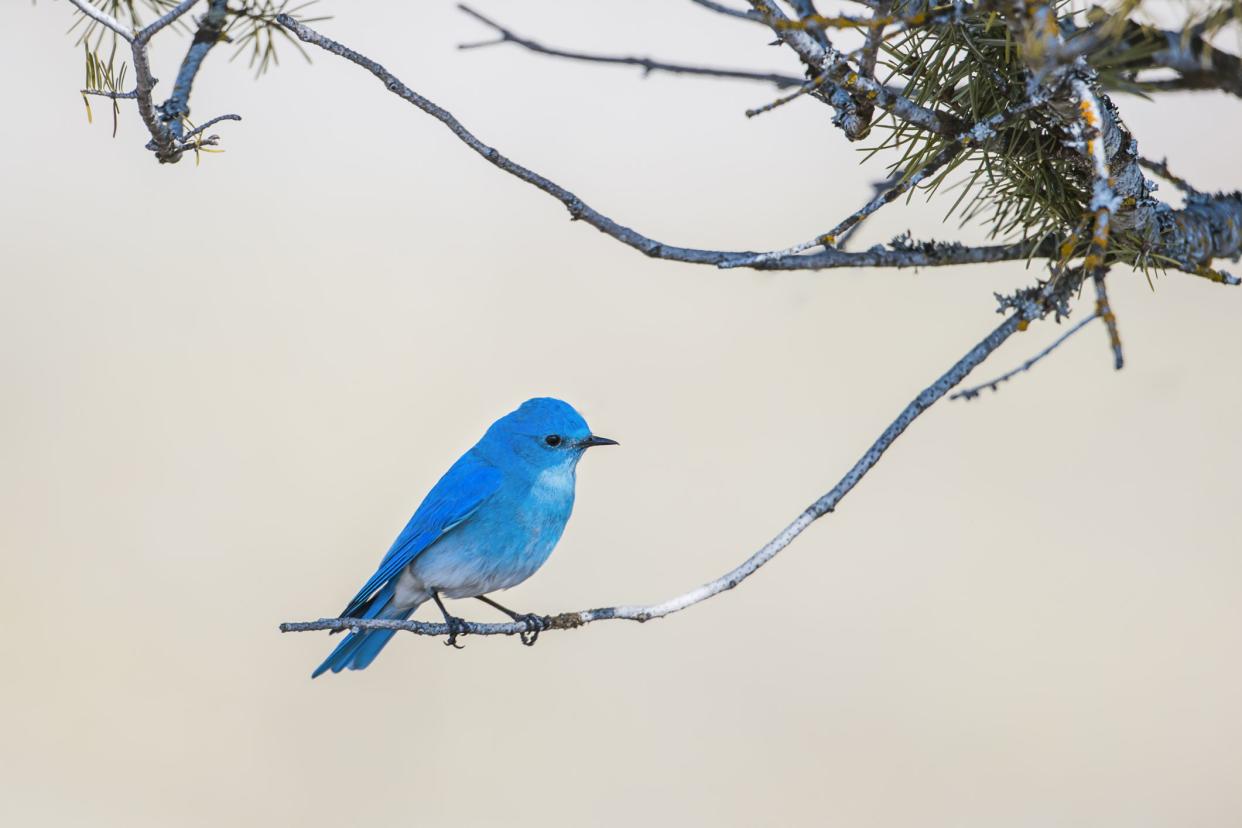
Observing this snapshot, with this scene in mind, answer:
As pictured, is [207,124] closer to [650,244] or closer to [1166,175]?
[650,244]

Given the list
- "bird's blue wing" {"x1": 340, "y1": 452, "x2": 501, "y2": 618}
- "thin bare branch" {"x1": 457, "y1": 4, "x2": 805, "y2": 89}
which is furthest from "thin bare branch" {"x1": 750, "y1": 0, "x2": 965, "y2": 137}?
"bird's blue wing" {"x1": 340, "y1": 452, "x2": 501, "y2": 618}

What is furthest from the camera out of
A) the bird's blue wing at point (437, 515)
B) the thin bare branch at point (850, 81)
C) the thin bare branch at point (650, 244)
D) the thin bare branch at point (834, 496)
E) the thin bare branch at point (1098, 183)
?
the bird's blue wing at point (437, 515)

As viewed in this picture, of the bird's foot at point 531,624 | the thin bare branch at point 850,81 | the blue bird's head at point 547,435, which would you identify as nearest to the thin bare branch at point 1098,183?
the thin bare branch at point 850,81

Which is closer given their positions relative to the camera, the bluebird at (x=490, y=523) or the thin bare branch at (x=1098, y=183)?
the thin bare branch at (x=1098, y=183)

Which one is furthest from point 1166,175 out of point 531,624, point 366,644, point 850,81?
point 366,644

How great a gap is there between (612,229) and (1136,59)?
0.89 metres

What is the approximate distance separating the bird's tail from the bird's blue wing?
0.08 meters

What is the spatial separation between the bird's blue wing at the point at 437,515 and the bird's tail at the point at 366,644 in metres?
0.08

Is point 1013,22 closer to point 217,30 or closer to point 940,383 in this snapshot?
point 940,383

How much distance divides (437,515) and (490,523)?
0.63 ft

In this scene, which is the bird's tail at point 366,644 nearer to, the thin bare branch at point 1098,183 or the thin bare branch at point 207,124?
the thin bare branch at point 207,124

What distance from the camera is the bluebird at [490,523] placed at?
316cm

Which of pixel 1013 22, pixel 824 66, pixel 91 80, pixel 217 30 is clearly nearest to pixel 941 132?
pixel 824 66

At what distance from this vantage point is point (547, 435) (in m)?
3.29
